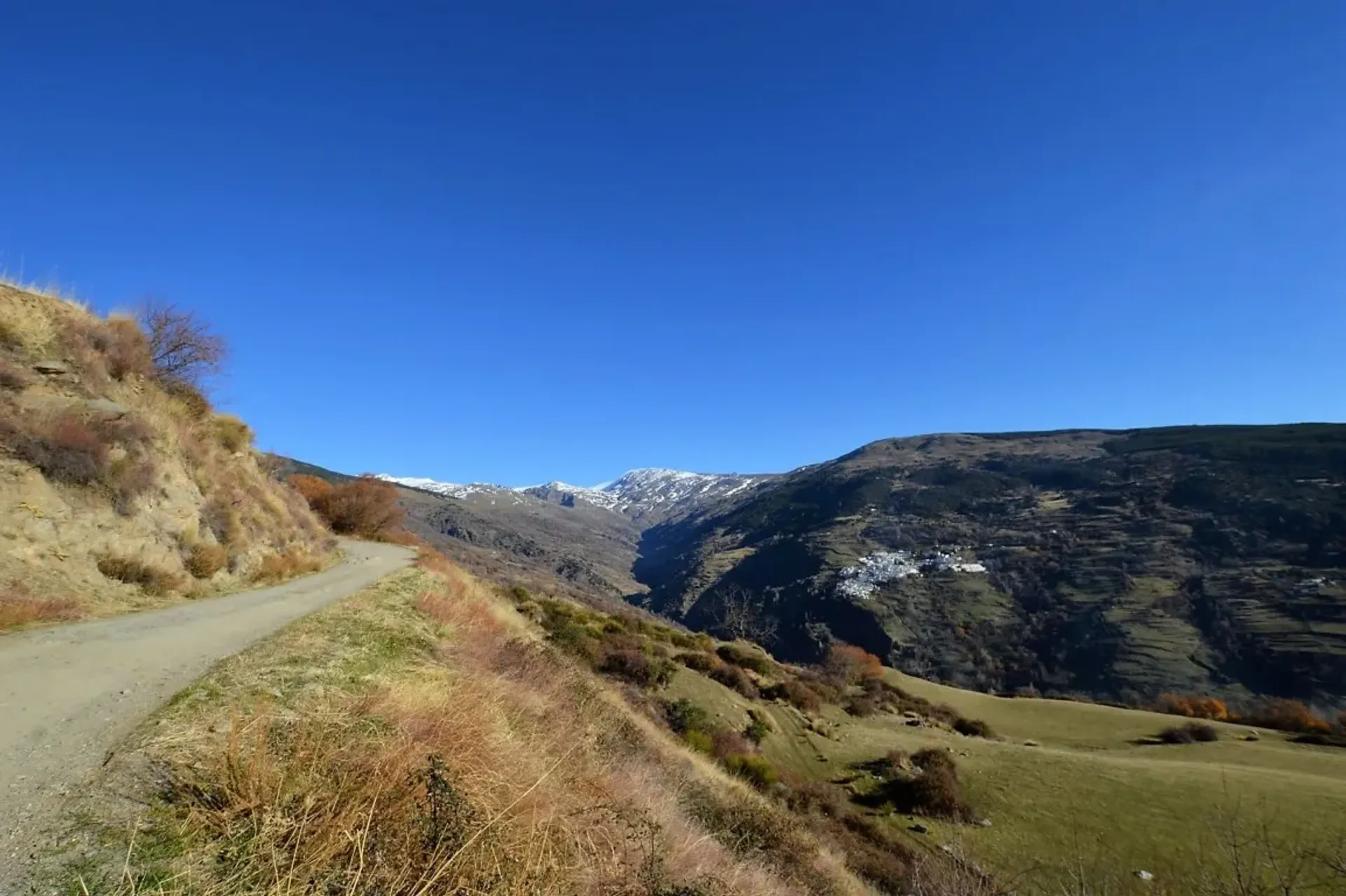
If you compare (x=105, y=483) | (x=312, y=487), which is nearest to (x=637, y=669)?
(x=105, y=483)

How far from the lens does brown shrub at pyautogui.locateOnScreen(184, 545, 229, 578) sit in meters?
14.2

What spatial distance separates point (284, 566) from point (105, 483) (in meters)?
5.63

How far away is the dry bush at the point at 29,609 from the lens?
28.5 feet

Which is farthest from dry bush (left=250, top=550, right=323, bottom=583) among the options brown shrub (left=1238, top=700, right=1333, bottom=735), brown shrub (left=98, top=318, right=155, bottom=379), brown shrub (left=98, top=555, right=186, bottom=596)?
brown shrub (left=1238, top=700, right=1333, bottom=735)

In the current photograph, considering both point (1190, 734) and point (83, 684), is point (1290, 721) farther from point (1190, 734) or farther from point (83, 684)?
point (83, 684)

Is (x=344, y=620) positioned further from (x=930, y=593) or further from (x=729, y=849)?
(x=930, y=593)

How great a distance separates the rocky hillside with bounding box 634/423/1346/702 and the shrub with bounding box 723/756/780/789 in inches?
3647

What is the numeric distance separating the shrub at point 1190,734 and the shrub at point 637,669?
975 inches

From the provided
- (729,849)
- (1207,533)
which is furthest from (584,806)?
(1207,533)

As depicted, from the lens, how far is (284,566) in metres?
17.9

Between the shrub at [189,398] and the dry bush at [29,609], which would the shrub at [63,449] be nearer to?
the dry bush at [29,609]

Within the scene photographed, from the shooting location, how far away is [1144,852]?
1582 cm

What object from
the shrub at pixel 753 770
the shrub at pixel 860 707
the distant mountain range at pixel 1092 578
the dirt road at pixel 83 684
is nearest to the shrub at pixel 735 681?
the shrub at pixel 860 707

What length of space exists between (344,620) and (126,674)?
4.49 m
